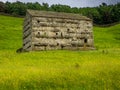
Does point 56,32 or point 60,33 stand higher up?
point 56,32

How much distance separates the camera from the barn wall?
2283 inches

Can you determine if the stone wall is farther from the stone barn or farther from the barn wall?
the barn wall

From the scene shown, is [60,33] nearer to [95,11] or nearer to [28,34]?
[28,34]

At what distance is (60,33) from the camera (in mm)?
60250

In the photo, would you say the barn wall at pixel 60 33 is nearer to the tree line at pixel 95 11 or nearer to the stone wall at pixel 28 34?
the stone wall at pixel 28 34

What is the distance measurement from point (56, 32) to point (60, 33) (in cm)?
76

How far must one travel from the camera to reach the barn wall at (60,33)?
190ft

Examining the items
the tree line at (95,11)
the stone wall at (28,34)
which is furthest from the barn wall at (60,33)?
the tree line at (95,11)

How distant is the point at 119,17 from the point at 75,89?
371 feet

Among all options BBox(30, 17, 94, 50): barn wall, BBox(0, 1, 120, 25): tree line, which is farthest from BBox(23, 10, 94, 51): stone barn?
BBox(0, 1, 120, 25): tree line

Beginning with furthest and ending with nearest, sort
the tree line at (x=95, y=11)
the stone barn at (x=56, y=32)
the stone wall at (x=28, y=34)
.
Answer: the tree line at (x=95, y=11)
the stone wall at (x=28, y=34)
the stone barn at (x=56, y=32)

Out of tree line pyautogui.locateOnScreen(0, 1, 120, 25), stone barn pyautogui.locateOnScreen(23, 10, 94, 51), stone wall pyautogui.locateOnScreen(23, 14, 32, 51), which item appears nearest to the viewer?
stone barn pyautogui.locateOnScreen(23, 10, 94, 51)

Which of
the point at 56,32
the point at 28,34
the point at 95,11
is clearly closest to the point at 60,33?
the point at 56,32

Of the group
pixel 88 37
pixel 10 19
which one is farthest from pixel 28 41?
pixel 10 19
